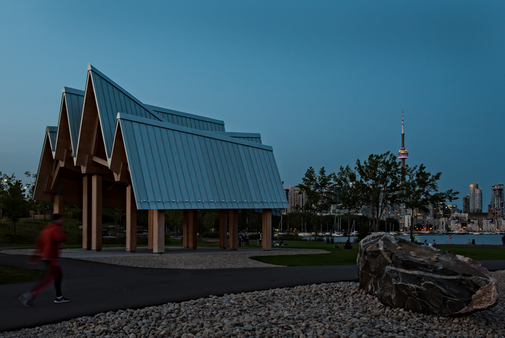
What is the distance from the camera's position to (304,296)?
11.5m

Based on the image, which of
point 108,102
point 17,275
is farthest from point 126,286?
point 108,102

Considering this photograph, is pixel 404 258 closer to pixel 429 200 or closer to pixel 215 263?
pixel 215 263

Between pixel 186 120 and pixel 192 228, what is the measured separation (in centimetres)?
1068

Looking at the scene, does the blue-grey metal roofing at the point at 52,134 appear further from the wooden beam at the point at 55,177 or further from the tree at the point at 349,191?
the tree at the point at 349,191

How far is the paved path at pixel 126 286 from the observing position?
8720mm

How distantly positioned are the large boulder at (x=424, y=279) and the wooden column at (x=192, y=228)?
20074 mm

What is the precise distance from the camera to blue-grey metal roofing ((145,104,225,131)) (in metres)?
35.3

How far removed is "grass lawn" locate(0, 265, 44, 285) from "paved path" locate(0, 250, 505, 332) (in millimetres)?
861

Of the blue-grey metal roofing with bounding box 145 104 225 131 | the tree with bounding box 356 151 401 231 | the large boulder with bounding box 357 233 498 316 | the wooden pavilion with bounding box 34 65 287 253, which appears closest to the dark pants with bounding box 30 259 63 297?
→ the large boulder with bounding box 357 233 498 316

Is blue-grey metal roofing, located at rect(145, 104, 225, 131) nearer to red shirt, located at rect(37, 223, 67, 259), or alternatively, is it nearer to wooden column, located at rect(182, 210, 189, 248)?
wooden column, located at rect(182, 210, 189, 248)

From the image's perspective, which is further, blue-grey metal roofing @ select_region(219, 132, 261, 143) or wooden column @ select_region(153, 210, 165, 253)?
blue-grey metal roofing @ select_region(219, 132, 261, 143)

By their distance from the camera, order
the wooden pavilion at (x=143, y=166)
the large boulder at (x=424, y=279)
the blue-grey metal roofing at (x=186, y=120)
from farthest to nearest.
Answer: the blue-grey metal roofing at (x=186, y=120), the wooden pavilion at (x=143, y=166), the large boulder at (x=424, y=279)

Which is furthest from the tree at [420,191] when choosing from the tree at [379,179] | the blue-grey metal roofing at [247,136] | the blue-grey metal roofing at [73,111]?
the blue-grey metal roofing at [73,111]

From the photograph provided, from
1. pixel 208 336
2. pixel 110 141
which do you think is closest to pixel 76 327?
pixel 208 336
